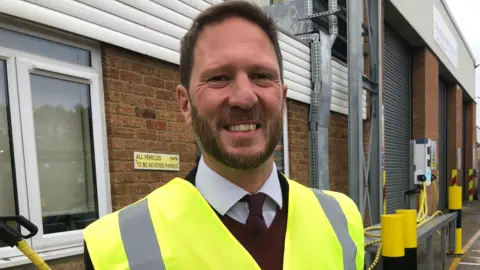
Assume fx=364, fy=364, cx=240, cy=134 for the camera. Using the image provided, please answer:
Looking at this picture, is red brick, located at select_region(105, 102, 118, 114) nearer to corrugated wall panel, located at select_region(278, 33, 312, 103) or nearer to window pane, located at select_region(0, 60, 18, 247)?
window pane, located at select_region(0, 60, 18, 247)

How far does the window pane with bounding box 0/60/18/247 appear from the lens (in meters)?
2.26

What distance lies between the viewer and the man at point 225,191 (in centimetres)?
99

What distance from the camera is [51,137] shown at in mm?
2541

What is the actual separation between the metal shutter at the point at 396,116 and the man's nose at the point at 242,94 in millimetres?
7315

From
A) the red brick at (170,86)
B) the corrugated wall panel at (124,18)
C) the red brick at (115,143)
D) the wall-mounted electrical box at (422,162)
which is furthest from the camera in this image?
the wall-mounted electrical box at (422,162)

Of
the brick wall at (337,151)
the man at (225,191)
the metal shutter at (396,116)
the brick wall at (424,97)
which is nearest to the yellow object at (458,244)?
the metal shutter at (396,116)

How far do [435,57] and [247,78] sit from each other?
11.0 meters

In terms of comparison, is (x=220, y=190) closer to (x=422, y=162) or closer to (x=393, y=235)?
(x=393, y=235)

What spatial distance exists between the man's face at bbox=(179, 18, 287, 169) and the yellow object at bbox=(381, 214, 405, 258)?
2.25 metres

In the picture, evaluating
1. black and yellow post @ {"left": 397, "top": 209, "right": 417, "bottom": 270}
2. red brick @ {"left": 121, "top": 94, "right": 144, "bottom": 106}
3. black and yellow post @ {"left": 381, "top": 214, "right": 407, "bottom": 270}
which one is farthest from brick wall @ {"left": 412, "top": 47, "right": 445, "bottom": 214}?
red brick @ {"left": 121, "top": 94, "right": 144, "bottom": 106}

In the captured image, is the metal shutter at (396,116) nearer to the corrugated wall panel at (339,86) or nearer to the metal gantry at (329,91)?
the corrugated wall panel at (339,86)

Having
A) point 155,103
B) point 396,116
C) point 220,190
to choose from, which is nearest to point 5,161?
point 155,103

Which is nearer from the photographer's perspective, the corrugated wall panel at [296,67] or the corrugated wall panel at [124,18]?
the corrugated wall panel at [124,18]

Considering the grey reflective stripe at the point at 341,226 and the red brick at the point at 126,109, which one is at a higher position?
the red brick at the point at 126,109
